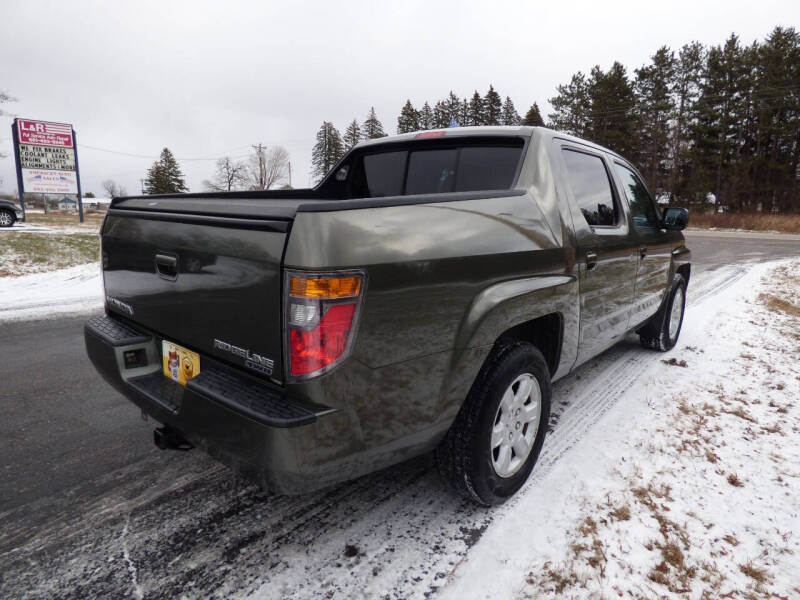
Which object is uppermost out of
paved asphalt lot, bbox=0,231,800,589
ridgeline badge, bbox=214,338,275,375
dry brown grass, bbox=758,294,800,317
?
ridgeline badge, bbox=214,338,275,375

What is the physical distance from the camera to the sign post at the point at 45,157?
2053 centimetres

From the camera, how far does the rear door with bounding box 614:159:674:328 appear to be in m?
3.69

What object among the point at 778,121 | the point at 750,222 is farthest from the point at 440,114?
the point at 750,222

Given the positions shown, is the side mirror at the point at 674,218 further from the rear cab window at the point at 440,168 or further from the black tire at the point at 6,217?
the black tire at the point at 6,217

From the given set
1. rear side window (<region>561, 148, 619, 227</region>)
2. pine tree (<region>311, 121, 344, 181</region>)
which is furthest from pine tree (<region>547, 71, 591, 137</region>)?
rear side window (<region>561, 148, 619, 227</region>)

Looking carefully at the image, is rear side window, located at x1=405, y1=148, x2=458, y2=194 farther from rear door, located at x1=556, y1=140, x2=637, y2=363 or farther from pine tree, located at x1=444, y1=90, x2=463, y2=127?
pine tree, located at x1=444, y1=90, x2=463, y2=127

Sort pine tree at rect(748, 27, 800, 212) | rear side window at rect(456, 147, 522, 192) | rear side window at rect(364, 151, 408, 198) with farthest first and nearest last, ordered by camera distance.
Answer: pine tree at rect(748, 27, 800, 212), rear side window at rect(364, 151, 408, 198), rear side window at rect(456, 147, 522, 192)

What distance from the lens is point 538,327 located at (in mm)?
2623

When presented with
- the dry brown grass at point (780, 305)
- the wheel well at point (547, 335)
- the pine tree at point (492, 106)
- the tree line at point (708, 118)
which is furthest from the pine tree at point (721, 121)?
the wheel well at point (547, 335)

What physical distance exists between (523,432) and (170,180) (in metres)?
72.7

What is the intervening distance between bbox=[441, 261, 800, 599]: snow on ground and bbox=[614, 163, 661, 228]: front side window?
4.58ft

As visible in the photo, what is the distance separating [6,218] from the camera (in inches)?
696

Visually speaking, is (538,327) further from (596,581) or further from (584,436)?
(596,581)

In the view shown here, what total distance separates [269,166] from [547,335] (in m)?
75.1
